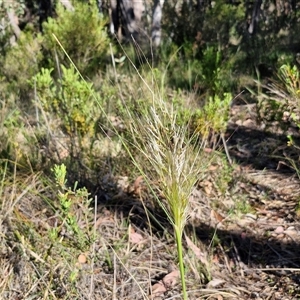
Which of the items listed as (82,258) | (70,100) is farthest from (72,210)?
(70,100)

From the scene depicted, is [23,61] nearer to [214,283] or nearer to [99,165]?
[99,165]

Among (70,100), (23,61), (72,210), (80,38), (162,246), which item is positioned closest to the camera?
(162,246)

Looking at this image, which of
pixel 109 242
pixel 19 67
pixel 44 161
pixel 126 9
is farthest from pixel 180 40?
pixel 109 242

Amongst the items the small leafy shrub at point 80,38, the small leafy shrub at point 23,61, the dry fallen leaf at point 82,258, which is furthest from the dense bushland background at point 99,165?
the small leafy shrub at point 80,38

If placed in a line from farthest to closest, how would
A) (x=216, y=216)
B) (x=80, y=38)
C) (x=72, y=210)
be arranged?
1. (x=80, y=38)
2. (x=216, y=216)
3. (x=72, y=210)

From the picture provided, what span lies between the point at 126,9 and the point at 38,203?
5951mm

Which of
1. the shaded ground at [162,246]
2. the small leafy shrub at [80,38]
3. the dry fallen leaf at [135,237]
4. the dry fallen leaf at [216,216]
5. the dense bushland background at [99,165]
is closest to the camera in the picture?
the dense bushland background at [99,165]

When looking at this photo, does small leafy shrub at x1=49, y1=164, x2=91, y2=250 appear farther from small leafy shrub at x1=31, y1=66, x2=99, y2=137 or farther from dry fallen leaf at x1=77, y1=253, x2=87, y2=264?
small leafy shrub at x1=31, y1=66, x2=99, y2=137

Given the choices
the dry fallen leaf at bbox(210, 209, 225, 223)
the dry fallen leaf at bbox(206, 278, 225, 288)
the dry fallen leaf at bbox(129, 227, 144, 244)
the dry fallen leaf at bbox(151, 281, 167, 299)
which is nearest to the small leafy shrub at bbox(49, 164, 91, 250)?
the dry fallen leaf at bbox(129, 227, 144, 244)

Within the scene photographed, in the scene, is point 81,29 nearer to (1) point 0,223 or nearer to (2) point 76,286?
(1) point 0,223

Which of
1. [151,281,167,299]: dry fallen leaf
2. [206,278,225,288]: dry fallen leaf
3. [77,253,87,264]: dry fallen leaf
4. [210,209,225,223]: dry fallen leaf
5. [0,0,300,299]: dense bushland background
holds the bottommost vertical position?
[151,281,167,299]: dry fallen leaf

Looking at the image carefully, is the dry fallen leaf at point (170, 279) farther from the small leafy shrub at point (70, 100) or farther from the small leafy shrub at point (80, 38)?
the small leafy shrub at point (80, 38)

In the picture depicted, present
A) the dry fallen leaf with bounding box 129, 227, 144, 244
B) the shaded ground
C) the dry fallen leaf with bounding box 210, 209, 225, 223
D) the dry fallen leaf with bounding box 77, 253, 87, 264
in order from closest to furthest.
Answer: the shaded ground < the dry fallen leaf with bounding box 77, 253, 87, 264 < the dry fallen leaf with bounding box 129, 227, 144, 244 < the dry fallen leaf with bounding box 210, 209, 225, 223

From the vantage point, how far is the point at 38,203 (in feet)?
8.25
